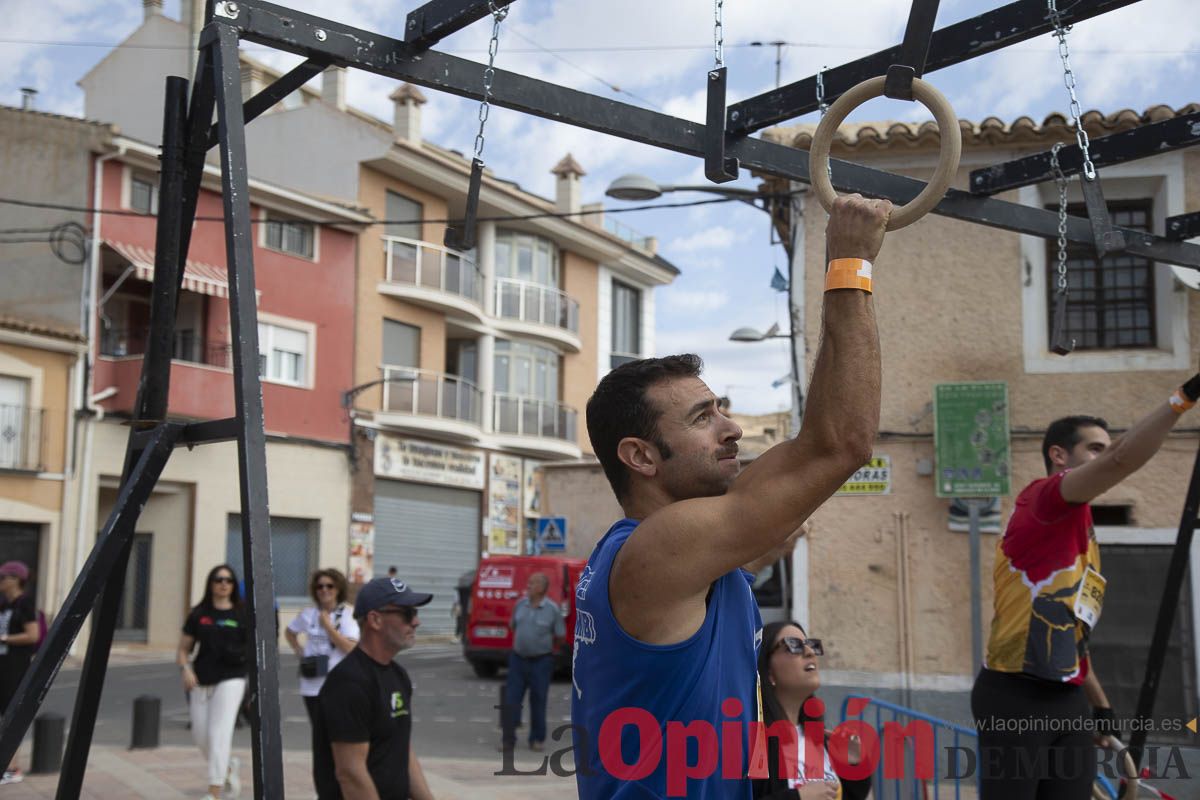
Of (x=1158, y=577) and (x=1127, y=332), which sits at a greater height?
(x=1127, y=332)

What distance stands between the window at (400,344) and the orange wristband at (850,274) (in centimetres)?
2851

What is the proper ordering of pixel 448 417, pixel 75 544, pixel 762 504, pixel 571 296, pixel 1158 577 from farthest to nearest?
1. pixel 571 296
2. pixel 448 417
3. pixel 75 544
4. pixel 1158 577
5. pixel 762 504

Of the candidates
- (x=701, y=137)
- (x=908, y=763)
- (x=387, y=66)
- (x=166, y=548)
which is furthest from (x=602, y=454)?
(x=166, y=548)

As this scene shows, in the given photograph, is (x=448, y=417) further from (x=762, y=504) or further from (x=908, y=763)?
(x=762, y=504)

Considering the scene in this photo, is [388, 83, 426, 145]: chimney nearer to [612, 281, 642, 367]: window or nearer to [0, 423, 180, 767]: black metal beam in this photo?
[612, 281, 642, 367]: window

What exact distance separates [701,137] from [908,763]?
15.7 feet

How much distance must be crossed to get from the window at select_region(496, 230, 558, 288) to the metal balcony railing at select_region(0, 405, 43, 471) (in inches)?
590

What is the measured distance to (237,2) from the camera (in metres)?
3.45

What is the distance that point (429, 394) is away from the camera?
31062 mm

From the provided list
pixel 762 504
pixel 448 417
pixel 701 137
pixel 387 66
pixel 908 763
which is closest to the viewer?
pixel 762 504

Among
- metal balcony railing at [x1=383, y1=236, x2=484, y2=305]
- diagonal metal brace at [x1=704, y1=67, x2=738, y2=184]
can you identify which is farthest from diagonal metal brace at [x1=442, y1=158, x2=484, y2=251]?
metal balcony railing at [x1=383, y1=236, x2=484, y2=305]

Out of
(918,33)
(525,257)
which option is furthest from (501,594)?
(525,257)

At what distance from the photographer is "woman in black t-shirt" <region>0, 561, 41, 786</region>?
9906 mm

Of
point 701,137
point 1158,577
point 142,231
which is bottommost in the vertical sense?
point 1158,577
